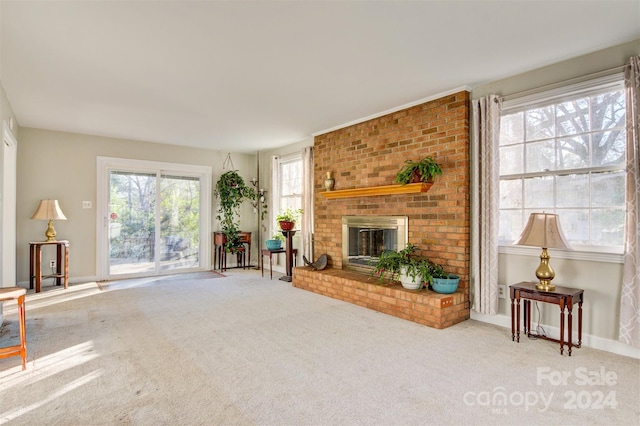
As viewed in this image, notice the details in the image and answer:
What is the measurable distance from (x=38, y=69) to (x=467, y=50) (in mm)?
3798

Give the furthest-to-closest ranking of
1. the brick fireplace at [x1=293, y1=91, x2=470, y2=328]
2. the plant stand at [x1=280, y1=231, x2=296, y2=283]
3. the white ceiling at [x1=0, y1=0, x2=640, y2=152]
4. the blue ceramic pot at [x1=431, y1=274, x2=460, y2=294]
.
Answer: the plant stand at [x1=280, y1=231, x2=296, y2=283], the brick fireplace at [x1=293, y1=91, x2=470, y2=328], the blue ceramic pot at [x1=431, y1=274, x2=460, y2=294], the white ceiling at [x1=0, y1=0, x2=640, y2=152]

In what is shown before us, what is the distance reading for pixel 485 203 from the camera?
345 cm

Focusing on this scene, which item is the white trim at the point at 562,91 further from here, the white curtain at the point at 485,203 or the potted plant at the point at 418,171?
the potted plant at the point at 418,171

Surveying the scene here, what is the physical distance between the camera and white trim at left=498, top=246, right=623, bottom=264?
109 inches

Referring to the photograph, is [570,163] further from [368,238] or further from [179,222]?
[179,222]

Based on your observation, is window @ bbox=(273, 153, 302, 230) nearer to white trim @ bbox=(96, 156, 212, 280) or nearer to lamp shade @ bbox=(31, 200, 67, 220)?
white trim @ bbox=(96, 156, 212, 280)

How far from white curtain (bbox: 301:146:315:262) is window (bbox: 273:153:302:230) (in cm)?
42

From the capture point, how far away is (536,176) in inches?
129

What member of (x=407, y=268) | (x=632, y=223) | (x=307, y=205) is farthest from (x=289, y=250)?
(x=632, y=223)

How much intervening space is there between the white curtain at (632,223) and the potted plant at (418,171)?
155 centimetres

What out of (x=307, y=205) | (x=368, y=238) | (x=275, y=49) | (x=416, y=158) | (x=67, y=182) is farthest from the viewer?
(x=307, y=205)

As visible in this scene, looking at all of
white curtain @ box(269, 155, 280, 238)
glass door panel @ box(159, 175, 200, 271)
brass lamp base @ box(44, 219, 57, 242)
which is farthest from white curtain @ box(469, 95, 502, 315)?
brass lamp base @ box(44, 219, 57, 242)

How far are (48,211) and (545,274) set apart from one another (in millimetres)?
6313

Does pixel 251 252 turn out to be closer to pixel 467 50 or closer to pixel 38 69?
pixel 38 69
